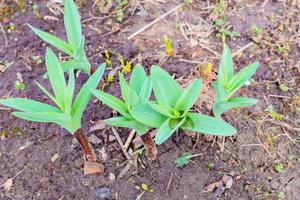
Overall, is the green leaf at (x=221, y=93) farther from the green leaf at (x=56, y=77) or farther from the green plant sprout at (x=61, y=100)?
the green leaf at (x=56, y=77)

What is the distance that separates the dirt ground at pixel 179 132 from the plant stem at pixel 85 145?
0.05 m

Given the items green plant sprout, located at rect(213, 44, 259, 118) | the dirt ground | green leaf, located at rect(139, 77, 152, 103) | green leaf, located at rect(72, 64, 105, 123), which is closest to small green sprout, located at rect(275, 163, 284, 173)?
the dirt ground

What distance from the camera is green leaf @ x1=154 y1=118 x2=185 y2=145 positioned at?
1.43 meters

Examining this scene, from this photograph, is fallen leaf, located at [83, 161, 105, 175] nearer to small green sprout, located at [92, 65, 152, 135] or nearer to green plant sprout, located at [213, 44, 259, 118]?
small green sprout, located at [92, 65, 152, 135]

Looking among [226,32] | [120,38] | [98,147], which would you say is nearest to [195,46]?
[226,32]

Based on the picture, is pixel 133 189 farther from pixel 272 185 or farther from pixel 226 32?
pixel 226 32

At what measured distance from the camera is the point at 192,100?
147 cm

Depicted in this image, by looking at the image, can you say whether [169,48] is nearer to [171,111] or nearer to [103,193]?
[171,111]

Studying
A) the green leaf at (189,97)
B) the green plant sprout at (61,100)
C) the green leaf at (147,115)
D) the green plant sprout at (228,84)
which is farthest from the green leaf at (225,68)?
the green plant sprout at (61,100)

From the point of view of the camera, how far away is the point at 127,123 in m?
1.49

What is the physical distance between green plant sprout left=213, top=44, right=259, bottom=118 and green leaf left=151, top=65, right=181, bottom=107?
13 centimetres

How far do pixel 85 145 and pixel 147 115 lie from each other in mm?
313

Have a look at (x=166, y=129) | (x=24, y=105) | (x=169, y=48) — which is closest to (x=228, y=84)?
(x=166, y=129)

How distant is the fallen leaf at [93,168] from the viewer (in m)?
1.74
